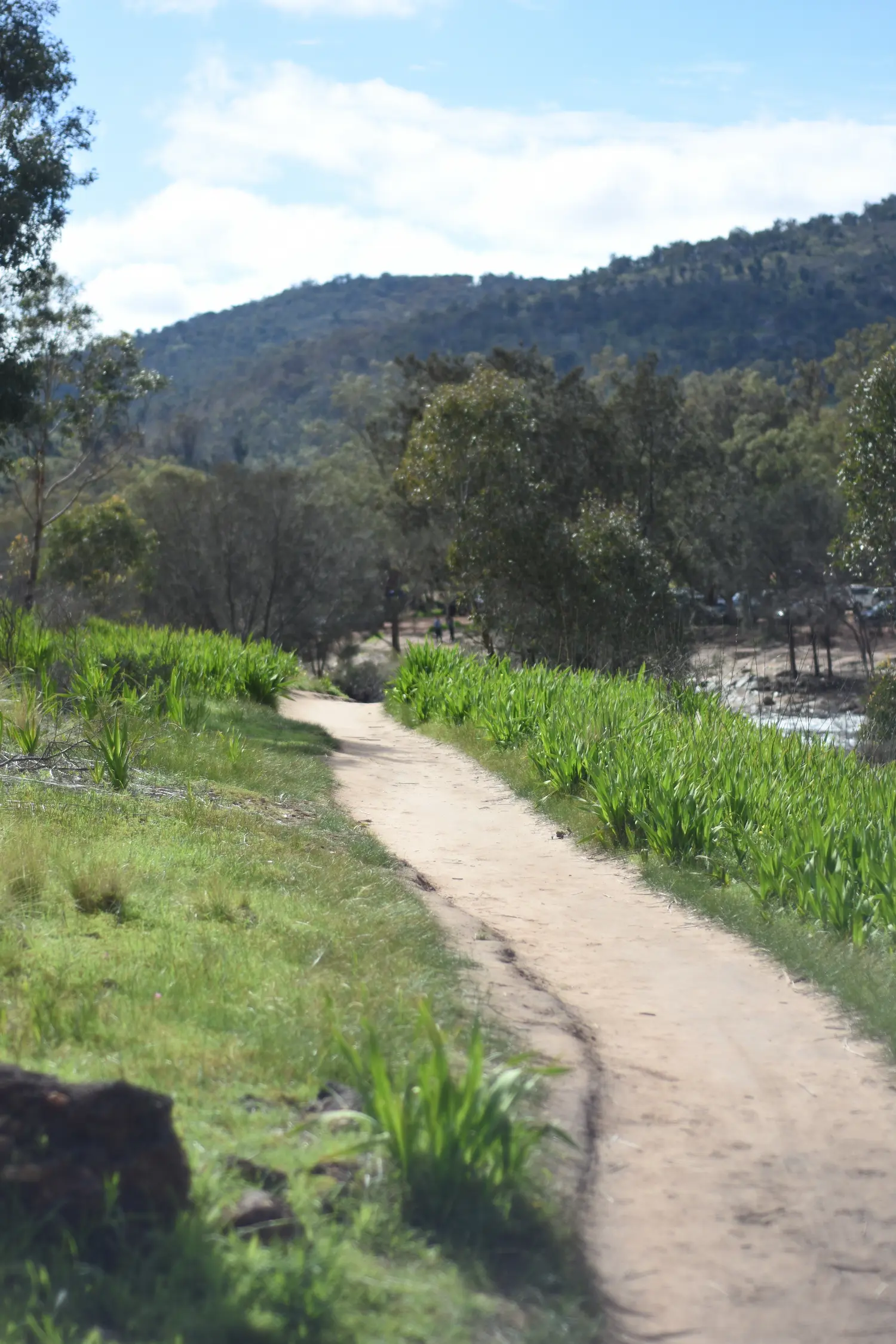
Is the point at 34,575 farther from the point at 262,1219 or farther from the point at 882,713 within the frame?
the point at 262,1219

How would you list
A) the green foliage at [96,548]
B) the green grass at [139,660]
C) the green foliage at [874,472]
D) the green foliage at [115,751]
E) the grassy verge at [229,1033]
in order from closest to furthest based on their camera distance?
1. the grassy verge at [229,1033]
2. the green foliage at [115,751]
3. the green grass at [139,660]
4. the green foliage at [874,472]
5. the green foliage at [96,548]

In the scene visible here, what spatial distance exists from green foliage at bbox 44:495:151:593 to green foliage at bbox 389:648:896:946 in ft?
91.3

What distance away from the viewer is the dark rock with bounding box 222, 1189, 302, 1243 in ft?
10.2

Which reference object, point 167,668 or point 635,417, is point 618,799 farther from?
point 635,417

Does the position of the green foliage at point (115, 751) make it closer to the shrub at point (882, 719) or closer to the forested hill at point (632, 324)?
the shrub at point (882, 719)

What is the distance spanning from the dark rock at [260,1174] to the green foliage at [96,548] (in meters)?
37.3

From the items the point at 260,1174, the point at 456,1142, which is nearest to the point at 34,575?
the point at 260,1174

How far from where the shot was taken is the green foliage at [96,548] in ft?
130

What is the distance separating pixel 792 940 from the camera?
6320 millimetres

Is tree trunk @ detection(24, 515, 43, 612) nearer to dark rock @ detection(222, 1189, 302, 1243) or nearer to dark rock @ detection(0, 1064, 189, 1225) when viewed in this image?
dark rock @ detection(0, 1064, 189, 1225)

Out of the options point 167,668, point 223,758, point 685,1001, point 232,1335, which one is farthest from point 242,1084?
point 167,668

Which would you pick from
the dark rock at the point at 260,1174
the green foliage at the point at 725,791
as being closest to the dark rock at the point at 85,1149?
the dark rock at the point at 260,1174

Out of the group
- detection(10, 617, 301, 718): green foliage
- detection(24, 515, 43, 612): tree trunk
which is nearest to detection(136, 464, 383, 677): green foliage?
detection(24, 515, 43, 612): tree trunk

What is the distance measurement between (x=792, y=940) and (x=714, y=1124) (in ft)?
7.06
